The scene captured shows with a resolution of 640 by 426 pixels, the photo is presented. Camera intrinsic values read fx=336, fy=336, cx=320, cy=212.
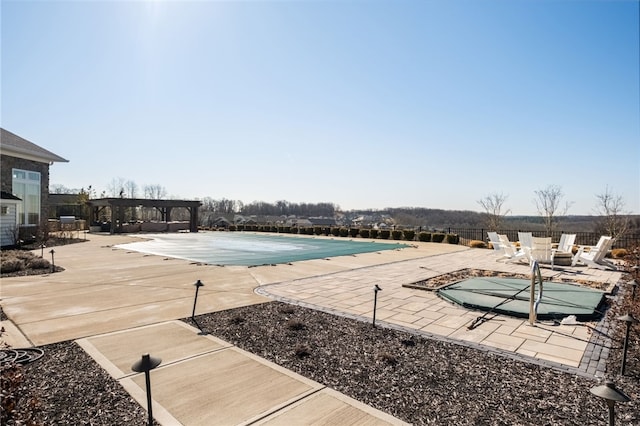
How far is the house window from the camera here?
15344 mm

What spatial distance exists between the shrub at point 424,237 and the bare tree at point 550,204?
7.31 meters

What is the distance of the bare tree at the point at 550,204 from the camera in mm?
20375

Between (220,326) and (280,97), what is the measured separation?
402 inches

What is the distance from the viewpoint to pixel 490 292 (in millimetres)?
6172

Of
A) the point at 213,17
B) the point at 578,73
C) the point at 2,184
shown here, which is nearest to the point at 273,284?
the point at 213,17

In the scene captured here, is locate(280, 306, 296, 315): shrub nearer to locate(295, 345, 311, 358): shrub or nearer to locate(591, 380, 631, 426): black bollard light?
locate(295, 345, 311, 358): shrub

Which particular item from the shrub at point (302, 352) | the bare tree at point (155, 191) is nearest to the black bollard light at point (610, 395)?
the shrub at point (302, 352)

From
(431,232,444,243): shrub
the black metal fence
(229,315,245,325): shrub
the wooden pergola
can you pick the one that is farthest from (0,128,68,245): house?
the black metal fence

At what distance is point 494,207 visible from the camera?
72.8 ft

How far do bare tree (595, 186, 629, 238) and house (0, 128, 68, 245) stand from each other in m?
27.1

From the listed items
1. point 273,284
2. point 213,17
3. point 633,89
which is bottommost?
point 273,284

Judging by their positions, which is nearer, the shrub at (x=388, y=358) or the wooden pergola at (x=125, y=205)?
the shrub at (x=388, y=358)

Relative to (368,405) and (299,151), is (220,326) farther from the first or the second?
(299,151)

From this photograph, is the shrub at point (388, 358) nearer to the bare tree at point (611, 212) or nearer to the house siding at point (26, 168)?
the house siding at point (26, 168)
